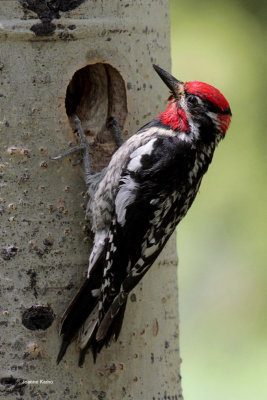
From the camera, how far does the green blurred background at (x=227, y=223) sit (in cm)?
599

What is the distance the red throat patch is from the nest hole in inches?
7.4

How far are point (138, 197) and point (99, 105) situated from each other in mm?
457

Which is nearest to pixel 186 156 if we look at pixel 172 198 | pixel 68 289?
pixel 172 198

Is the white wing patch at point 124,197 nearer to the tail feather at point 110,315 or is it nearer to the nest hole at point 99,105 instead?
the nest hole at point 99,105

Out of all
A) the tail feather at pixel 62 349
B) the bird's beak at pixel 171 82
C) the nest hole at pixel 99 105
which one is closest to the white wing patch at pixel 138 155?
the nest hole at pixel 99 105

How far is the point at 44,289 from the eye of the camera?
3699 millimetres

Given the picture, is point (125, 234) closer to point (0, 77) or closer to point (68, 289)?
point (68, 289)

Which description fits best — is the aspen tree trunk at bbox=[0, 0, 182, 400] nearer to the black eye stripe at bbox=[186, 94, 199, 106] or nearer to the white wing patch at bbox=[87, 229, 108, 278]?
the white wing patch at bbox=[87, 229, 108, 278]

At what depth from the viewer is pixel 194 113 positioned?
4.09 meters

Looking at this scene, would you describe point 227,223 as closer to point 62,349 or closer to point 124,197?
point 124,197

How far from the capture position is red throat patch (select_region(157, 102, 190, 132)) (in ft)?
13.3

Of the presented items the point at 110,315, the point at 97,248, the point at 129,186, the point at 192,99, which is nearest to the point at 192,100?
the point at 192,99

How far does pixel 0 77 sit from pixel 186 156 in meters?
0.87

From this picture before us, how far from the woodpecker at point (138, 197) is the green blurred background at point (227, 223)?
193cm
